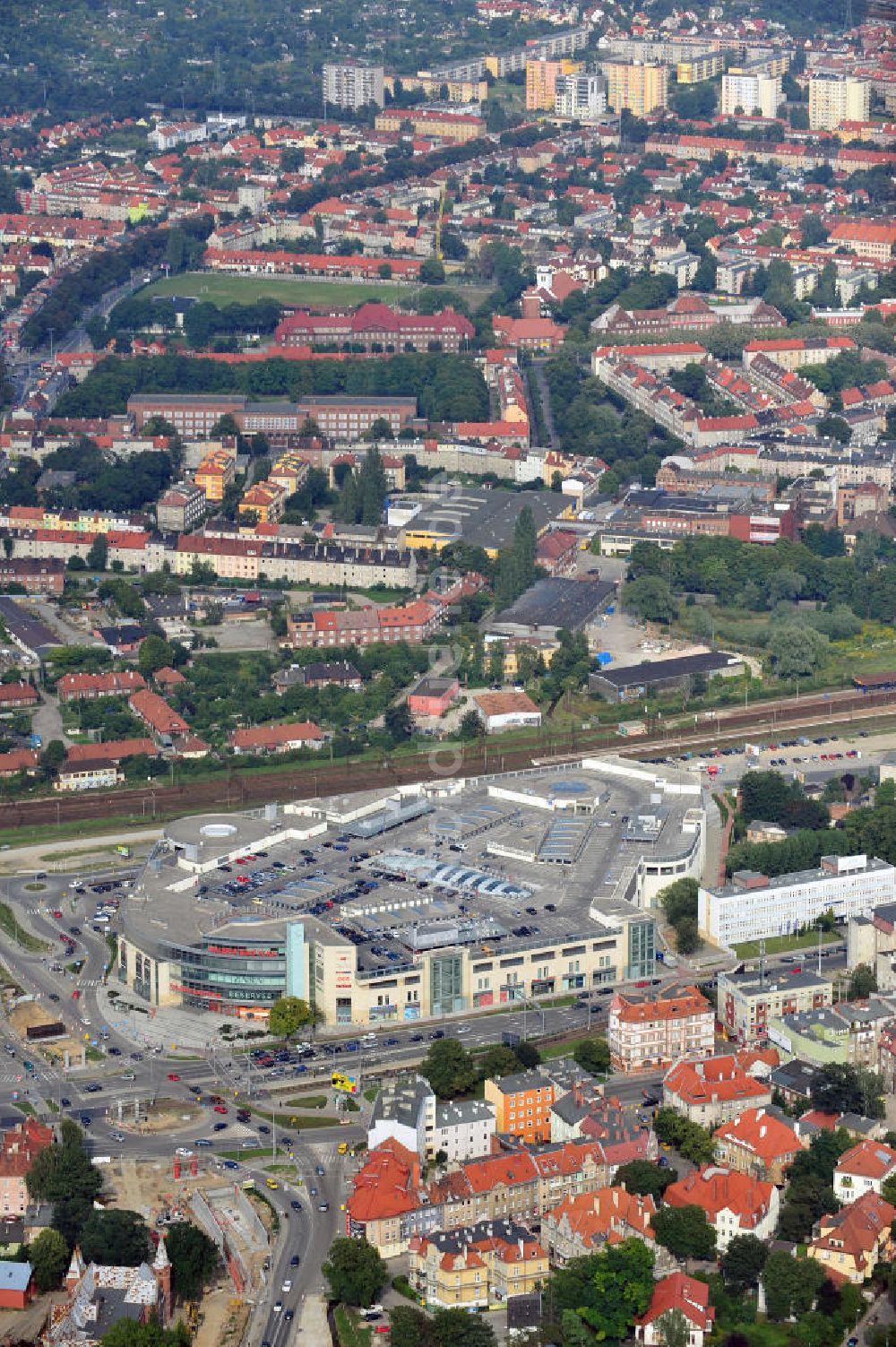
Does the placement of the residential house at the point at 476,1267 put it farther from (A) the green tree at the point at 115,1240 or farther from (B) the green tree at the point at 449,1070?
(B) the green tree at the point at 449,1070

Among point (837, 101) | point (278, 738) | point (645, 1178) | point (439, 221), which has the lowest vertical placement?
point (278, 738)

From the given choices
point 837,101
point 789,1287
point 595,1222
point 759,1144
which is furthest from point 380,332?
point 789,1287

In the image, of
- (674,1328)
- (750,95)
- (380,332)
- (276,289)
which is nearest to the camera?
(674,1328)

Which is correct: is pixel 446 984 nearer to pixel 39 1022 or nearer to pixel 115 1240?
pixel 39 1022

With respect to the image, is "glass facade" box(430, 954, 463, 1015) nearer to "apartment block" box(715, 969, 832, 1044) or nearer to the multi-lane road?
the multi-lane road

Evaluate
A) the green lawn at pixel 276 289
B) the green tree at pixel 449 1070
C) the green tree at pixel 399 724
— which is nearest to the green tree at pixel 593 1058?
the green tree at pixel 449 1070

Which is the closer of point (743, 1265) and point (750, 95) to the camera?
point (743, 1265)
